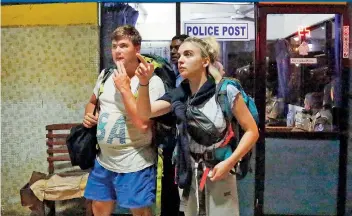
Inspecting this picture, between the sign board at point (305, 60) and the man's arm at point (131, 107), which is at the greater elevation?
the sign board at point (305, 60)

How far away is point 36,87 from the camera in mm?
4777

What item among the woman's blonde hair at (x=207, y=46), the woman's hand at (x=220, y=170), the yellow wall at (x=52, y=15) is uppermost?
the yellow wall at (x=52, y=15)

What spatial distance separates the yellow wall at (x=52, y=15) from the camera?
4699 millimetres

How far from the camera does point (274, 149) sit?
15.6 feet

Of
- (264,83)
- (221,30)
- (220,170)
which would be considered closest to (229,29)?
(221,30)

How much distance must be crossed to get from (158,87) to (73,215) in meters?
2.16

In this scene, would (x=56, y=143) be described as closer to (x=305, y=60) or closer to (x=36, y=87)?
(x=36, y=87)

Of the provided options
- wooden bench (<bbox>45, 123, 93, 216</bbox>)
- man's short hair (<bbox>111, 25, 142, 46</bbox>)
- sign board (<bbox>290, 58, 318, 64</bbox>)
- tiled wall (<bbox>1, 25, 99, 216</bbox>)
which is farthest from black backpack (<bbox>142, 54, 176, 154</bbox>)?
sign board (<bbox>290, 58, 318, 64</bbox>)

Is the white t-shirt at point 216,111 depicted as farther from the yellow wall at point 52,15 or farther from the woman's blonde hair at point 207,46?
the yellow wall at point 52,15

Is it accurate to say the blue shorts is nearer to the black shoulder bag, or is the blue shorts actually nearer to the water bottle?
the black shoulder bag

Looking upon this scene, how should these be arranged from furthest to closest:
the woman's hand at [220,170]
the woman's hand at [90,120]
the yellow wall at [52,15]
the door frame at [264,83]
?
the yellow wall at [52,15] → the door frame at [264,83] → the woman's hand at [90,120] → the woman's hand at [220,170]

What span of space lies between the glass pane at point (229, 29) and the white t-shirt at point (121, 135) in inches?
58.3

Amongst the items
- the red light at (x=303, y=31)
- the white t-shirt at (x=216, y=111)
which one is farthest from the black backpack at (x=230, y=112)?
the red light at (x=303, y=31)

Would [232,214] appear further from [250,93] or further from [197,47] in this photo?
[250,93]
